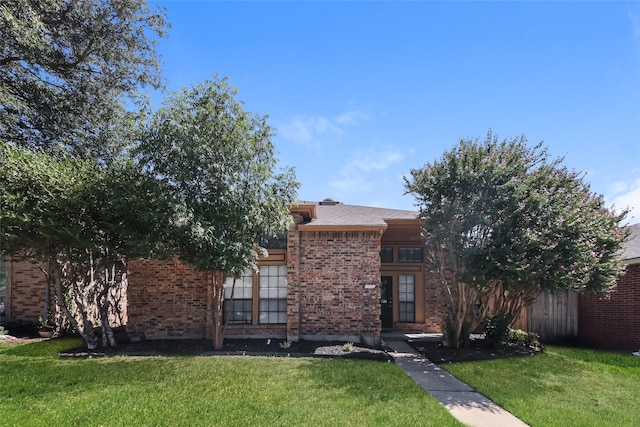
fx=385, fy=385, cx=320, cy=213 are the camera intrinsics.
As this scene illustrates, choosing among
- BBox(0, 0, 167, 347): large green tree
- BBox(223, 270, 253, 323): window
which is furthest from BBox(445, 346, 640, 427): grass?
BBox(0, 0, 167, 347): large green tree

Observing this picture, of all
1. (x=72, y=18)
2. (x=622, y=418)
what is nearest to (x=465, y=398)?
(x=622, y=418)

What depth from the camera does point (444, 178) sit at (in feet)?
31.1

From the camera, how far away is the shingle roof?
34.9 feet

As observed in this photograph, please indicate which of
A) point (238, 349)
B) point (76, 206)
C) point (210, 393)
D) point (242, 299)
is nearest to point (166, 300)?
point (242, 299)

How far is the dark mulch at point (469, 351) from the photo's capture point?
909cm

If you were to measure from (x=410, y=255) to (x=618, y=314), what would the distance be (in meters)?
6.11

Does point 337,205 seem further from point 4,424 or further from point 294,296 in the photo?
point 4,424

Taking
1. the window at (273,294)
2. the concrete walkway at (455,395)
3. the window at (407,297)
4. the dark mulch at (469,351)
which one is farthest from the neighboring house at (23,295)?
the dark mulch at (469,351)

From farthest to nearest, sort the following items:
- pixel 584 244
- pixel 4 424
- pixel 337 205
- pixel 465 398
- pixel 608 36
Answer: pixel 337 205 → pixel 584 244 → pixel 608 36 → pixel 465 398 → pixel 4 424

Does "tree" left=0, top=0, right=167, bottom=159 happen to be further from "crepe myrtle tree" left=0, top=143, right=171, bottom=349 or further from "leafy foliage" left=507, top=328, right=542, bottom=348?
"leafy foliage" left=507, top=328, right=542, bottom=348

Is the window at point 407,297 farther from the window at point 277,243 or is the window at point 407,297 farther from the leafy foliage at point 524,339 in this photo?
the window at point 277,243

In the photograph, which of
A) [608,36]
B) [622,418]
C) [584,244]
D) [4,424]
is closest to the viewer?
[4,424]

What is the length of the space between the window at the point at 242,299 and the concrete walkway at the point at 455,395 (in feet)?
13.7

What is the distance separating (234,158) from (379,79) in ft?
13.7
